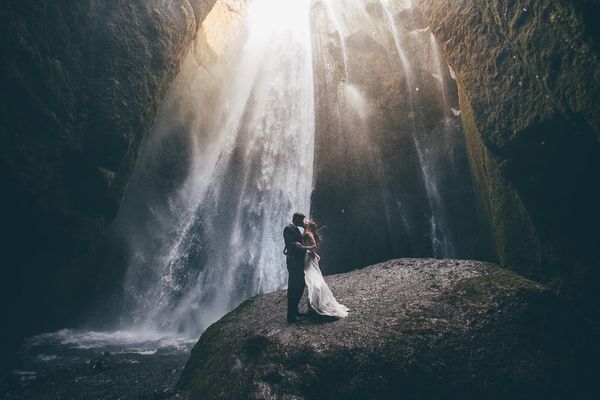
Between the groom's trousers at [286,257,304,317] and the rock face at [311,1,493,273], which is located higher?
the rock face at [311,1,493,273]

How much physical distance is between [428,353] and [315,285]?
2.42 metres

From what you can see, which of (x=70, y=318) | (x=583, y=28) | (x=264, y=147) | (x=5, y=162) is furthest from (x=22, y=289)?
(x=583, y=28)


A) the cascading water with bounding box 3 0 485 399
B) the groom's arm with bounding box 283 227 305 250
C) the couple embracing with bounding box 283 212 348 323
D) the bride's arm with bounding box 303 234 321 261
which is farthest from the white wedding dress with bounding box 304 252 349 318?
the cascading water with bounding box 3 0 485 399

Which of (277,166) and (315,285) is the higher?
(277,166)

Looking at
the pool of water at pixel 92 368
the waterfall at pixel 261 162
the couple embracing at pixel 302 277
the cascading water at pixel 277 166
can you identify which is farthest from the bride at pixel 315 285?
the waterfall at pixel 261 162

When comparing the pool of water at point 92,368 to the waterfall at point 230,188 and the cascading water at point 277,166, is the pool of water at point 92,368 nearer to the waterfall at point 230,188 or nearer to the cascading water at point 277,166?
the cascading water at point 277,166

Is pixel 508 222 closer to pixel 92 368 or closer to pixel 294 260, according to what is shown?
pixel 294 260

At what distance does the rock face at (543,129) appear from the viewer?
223 inches

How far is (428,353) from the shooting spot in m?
5.20

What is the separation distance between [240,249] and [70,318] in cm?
921

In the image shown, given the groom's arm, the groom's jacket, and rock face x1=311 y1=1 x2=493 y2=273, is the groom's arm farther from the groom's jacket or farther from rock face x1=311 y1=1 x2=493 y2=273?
rock face x1=311 y1=1 x2=493 y2=273

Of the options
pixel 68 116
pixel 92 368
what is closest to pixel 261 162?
pixel 68 116

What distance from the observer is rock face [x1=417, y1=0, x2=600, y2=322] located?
18.6ft

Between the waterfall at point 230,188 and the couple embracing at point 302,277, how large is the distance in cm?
1213
